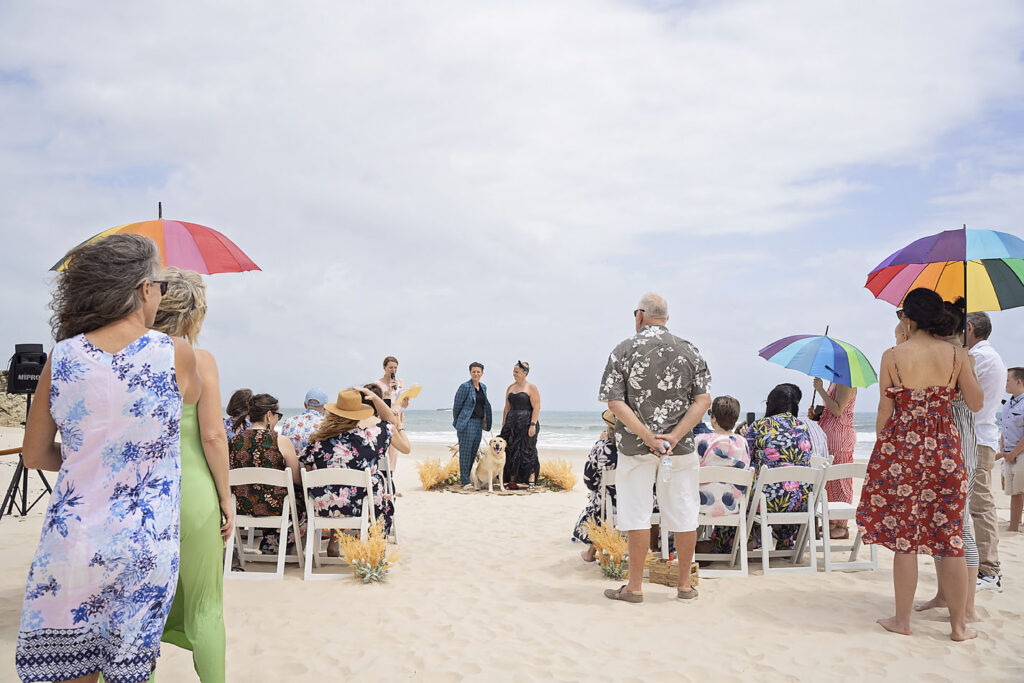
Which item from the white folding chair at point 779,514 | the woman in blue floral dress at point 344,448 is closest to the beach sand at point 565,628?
the white folding chair at point 779,514

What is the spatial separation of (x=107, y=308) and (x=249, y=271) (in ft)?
8.63

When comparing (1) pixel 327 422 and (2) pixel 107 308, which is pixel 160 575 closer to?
(2) pixel 107 308

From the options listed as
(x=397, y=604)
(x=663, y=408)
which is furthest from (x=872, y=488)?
(x=397, y=604)

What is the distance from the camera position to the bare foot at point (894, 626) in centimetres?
414

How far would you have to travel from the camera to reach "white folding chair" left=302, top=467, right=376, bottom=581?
526 cm

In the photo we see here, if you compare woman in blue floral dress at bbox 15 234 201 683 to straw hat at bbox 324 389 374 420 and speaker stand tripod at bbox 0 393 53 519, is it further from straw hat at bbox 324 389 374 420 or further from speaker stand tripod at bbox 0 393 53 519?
speaker stand tripod at bbox 0 393 53 519

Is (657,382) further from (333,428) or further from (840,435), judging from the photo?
(840,435)

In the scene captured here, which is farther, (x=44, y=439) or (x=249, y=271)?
(x=249, y=271)

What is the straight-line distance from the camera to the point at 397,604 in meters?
4.75

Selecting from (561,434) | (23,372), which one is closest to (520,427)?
(23,372)

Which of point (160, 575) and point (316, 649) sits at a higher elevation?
point (160, 575)

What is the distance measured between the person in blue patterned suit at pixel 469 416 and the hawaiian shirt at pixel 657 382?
577 cm

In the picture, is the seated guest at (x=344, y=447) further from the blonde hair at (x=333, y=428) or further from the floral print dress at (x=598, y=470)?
the floral print dress at (x=598, y=470)

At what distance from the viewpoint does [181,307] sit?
102 inches
